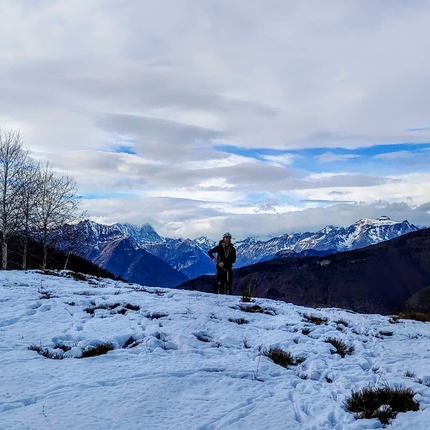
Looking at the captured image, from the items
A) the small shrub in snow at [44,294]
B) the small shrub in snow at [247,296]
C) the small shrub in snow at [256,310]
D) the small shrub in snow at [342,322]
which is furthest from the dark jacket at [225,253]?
the small shrub in snow at [44,294]

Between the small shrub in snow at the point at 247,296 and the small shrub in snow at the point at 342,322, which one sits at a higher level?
the small shrub in snow at the point at 247,296

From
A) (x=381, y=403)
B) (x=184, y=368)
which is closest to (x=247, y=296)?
(x=184, y=368)

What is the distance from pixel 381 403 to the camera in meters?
5.87

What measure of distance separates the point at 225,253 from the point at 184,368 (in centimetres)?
1239

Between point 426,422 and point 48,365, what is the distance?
5956 millimetres

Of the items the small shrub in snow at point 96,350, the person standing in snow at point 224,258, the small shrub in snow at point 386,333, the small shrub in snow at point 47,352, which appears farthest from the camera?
the person standing in snow at point 224,258

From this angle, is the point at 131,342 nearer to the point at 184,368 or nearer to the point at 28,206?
the point at 184,368

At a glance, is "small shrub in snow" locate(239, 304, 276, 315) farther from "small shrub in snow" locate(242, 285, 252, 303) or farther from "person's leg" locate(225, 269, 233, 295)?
"person's leg" locate(225, 269, 233, 295)

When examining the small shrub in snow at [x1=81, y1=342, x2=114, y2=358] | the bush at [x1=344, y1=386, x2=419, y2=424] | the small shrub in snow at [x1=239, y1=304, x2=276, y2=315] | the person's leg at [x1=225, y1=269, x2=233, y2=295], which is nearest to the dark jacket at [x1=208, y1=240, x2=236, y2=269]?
the person's leg at [x1=225, y1=269, x2=233, y2=295]

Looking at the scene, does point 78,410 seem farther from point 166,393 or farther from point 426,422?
point 426,422

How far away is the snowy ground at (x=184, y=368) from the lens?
5.19 m

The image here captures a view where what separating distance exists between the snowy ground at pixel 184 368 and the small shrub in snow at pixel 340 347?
0.18 m

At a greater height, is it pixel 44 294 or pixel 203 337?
pixel 44 294

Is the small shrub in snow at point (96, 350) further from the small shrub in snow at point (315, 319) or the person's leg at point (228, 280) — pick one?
the person's leg at point (228, 280)
